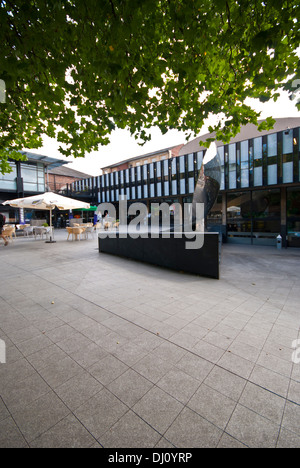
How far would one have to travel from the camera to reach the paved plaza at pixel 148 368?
1.66m

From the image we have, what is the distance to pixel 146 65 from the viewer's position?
12.9ft

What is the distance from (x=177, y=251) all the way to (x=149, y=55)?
511 centimetres

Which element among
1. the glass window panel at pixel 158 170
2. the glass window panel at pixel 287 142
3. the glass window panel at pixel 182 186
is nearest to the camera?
the glass window panel at pixel 287 142

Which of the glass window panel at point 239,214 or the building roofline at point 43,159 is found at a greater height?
the building roofline at point 43,159

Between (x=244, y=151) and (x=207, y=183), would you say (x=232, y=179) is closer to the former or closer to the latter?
(x=244, y=151)

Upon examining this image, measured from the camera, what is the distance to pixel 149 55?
12.8 ft

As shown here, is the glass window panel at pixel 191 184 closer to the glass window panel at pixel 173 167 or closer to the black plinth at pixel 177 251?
the glass window panel at pixel 173 167

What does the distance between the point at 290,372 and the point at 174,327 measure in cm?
159

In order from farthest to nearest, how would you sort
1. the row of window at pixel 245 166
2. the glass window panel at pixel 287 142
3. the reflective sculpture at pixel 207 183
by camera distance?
the row of window at pixel 245 166
the glass window panel at pixel 287 142
the reflective sculpture at pixel 207 183

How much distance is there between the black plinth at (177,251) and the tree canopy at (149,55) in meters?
3.15

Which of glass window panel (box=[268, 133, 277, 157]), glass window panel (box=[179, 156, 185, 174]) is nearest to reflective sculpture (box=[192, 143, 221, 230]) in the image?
glass window panel (box=[268, 133, 277, 157])

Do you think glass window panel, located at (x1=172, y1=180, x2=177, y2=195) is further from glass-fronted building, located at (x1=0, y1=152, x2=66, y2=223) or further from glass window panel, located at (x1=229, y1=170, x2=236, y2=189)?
glass-fronted building, located at (x1=0, y1=152, x2=66, y2=223)

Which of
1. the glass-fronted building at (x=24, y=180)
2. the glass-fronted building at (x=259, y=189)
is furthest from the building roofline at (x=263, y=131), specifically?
the glass-fronted building at (x=24, y=180)
